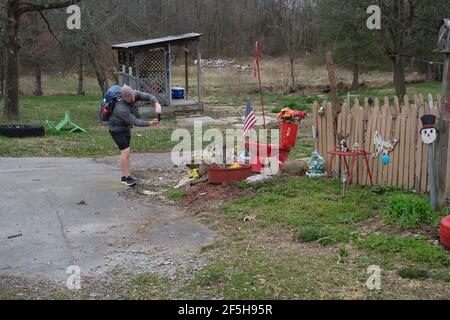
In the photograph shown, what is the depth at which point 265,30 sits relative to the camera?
61.9 metres

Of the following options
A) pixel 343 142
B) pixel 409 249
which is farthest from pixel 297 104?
pixel 409 249

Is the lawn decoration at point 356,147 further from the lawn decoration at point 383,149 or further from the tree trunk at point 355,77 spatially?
the tree trunk at point 355,77

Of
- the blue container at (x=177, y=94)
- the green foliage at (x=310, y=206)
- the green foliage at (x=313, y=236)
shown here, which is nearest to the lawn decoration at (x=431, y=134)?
the green foliage at (x=310, y=206)

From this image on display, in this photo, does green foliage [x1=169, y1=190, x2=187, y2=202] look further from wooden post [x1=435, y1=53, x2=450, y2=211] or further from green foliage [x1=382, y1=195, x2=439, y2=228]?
wooden post [x1=435, y1=53, x2=450, y2=211]

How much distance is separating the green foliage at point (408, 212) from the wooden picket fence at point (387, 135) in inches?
46.2

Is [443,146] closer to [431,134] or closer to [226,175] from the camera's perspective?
[431,134]

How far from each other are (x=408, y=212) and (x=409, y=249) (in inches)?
39.1

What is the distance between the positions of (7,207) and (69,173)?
291 centimetres

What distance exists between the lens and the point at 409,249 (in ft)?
19.2

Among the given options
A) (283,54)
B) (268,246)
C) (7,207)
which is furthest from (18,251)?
(283,54)

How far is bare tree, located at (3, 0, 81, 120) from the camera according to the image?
65.8ft

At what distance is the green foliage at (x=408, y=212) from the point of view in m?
6.65

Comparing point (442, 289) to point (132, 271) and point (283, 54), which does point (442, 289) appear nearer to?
point (132, 271)
